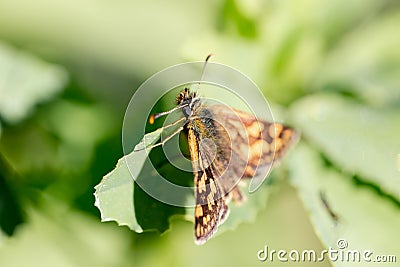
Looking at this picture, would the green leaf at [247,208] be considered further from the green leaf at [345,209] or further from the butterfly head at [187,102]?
the butterfly head at [187,102]

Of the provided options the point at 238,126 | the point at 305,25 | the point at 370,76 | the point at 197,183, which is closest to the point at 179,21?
the point at 305,25

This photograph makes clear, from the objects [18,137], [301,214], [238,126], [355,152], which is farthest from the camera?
[301,214]

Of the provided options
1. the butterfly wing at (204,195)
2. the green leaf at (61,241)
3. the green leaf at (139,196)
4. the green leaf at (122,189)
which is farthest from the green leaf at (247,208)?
the green leaf at (61,241)

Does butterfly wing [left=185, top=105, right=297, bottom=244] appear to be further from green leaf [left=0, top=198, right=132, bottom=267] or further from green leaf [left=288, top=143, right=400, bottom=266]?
green leaf [left=0, top=198, right=132, bottom=267]

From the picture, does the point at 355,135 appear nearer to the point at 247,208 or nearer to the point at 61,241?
the point at 247,208

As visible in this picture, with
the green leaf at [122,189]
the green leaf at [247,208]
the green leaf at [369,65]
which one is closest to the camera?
the green leaf at [122,189]

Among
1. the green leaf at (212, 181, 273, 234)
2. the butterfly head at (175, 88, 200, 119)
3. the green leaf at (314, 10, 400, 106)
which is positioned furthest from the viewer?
the green leaf at (314, 10, 400, 106)

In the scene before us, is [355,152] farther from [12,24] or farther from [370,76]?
[12,24]

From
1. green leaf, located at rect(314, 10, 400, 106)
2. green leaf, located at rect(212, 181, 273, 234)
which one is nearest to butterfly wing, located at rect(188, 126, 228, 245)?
green leaf, located at rect(212, 181, 273, 234)
